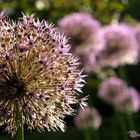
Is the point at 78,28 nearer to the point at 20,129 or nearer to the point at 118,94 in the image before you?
the point at 118,94

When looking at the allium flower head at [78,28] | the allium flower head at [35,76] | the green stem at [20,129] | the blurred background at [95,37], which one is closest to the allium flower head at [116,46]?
the blurred background at [95,37]

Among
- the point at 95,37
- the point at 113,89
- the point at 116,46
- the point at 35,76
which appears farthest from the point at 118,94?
the point at 35,76

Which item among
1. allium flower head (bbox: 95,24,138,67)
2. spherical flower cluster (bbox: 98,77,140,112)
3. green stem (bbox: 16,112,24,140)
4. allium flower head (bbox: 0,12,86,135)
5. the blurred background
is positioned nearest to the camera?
green stem (bbox: 16,112,24,140)

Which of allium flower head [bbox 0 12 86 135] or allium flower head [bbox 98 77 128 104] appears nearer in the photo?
allium flower head [bbox 0 12 86 135]

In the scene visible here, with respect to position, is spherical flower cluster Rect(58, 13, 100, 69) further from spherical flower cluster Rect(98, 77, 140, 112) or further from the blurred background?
spherical flower cluster Rect(98, 77, 140, 112)

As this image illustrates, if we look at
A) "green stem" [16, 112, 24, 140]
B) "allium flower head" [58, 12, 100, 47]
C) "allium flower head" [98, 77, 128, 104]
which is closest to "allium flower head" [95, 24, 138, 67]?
"allium flower head" [58, 12, 100, 47]

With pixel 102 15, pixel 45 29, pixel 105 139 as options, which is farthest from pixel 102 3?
pixel 105 139

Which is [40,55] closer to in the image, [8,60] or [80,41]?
[8,60]
